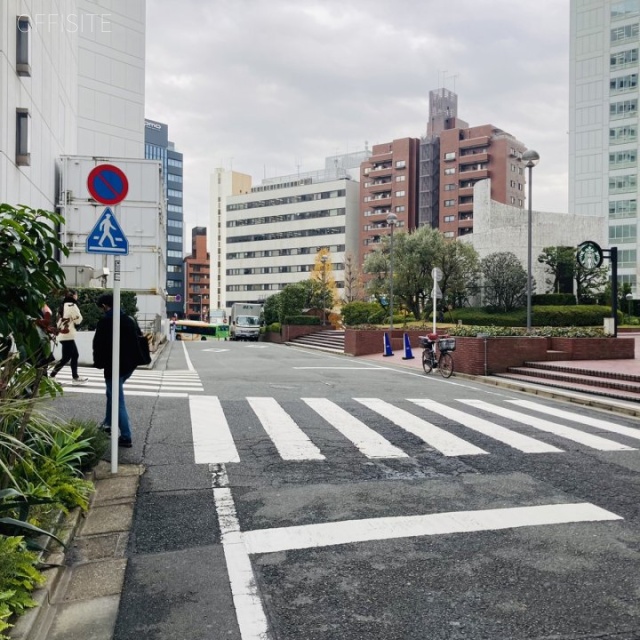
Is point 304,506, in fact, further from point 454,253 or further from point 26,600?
point 454,253

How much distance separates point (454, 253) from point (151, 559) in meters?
42.9

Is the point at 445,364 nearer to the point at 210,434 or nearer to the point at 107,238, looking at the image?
the point at 210,434

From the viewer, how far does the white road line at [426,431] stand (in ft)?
24.8

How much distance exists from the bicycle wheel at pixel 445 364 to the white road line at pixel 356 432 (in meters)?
6.99

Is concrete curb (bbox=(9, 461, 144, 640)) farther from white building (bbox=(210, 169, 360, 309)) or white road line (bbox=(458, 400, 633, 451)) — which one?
white building (bbox=(210, 169, 360, 309))

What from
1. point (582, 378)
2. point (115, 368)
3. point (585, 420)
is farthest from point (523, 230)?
point (115, 368)

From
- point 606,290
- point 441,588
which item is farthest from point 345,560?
point 606,290

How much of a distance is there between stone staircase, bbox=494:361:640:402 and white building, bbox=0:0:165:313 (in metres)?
14.6

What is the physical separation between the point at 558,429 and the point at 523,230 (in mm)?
41969

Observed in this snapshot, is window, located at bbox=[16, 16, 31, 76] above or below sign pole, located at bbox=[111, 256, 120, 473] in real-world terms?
above

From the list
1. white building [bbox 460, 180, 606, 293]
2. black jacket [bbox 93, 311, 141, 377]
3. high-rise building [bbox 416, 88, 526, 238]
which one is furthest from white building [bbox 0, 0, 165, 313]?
high-rise building [bbox 416, 88, 526, 238]

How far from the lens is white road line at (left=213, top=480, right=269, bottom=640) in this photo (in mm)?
3346

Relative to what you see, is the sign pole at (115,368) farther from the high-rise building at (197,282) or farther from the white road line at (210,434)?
the high-rise building at (197,282)

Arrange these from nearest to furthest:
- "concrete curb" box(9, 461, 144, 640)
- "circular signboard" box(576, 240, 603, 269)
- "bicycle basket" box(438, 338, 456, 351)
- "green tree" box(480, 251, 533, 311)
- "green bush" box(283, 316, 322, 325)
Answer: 1. "concrete curb" box(9, 461, 144, 640)
2. "bicycle basket" box(438, 338, 456, 351)
3. "circular signboard" box(576, 240, 603, 269)
4. "green tree" box(480, 251, 533, 311)
5. "green bush" box(283, 316, 322, 325)
